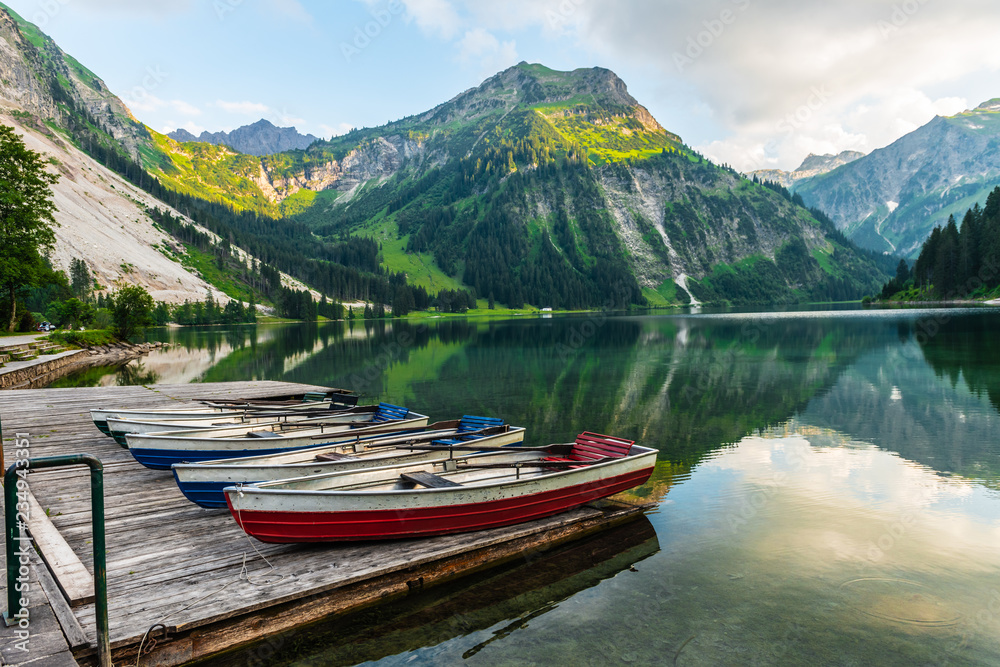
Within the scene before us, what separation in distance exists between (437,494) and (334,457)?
4.23 metres

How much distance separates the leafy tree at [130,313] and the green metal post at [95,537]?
281 ft

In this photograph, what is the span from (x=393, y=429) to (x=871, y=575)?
47.8 feet

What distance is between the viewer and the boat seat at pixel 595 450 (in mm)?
15750

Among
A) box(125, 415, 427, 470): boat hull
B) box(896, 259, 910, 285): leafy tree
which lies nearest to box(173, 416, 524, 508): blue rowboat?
box(125, 415, 427, 470): boat hull

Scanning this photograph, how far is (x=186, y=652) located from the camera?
7914 mm

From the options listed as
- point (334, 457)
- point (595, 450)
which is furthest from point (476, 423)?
point (334, 457)

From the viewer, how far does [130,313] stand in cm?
7888

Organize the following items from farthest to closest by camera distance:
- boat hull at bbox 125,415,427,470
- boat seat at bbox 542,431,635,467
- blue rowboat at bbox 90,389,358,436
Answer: blue rowboat at bbox 90,389,358,436, boat seat at bbox 542,431,635,467, boat hull at bbox 125,415,427,470

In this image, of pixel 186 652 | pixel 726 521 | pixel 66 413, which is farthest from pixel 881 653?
pixel 66 413

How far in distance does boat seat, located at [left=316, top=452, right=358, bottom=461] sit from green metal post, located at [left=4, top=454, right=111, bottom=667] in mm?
6745

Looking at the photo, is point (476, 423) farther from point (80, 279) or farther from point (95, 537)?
point (80, 279)

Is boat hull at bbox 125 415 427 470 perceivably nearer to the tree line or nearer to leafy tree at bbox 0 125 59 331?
leafy tree at bbox 0 125 59 331

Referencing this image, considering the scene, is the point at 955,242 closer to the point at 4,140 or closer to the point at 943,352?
the point at 943,352

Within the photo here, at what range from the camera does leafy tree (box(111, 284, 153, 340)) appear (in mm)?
77537
